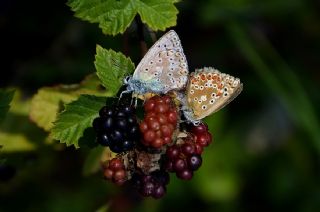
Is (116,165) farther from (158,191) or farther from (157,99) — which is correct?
(157,99)

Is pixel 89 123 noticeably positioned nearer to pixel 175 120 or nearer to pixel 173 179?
pixel 175 120

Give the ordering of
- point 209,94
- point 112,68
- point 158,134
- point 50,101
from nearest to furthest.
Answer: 1. point 158,134
2. point 209,94
3. point 112,68
4. point 50,101

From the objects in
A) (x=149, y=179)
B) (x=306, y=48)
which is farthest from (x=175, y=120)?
(x=306, y=48)

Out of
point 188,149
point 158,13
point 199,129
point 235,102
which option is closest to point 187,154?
point 188,149

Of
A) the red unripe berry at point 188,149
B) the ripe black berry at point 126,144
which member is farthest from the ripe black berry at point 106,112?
the red unripe berry at point 188,149

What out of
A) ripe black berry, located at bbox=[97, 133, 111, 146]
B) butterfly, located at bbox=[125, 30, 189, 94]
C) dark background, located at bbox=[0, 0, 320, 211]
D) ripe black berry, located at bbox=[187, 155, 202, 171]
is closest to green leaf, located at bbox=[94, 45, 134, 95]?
butterfly, located at bbox=[125, 30, 189, 94]

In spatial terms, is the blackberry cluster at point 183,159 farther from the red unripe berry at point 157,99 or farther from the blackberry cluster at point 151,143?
the red unripe berry at point 157,99
